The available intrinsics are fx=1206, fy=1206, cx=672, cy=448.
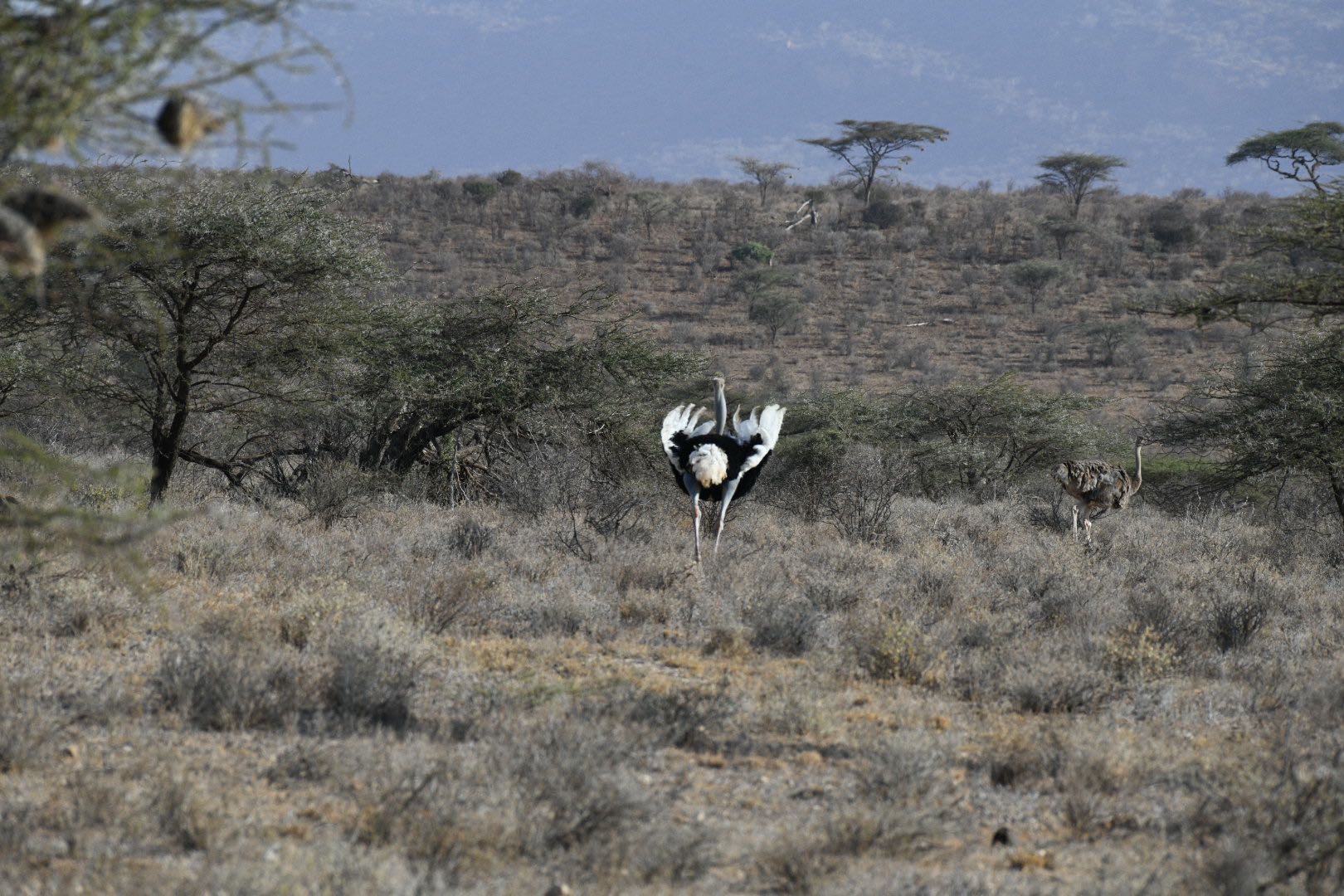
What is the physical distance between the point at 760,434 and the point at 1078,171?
53149 millimetres

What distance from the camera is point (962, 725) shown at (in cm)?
645

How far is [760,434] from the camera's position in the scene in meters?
11.5

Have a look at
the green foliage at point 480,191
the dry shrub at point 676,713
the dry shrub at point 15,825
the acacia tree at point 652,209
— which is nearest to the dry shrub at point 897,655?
the dry shrub at point 676,713

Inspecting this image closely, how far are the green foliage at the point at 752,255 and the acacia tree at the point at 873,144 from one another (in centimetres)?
882

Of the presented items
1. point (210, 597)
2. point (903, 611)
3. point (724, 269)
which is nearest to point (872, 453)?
point (903, 611)

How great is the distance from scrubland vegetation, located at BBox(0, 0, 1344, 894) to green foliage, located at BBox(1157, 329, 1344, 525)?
0.07m

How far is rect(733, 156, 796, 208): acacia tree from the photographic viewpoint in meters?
64.7

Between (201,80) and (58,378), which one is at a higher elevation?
(201,80)

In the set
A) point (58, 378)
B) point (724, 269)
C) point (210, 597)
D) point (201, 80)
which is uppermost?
point (724, 269)

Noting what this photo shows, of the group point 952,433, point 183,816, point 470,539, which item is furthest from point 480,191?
point 183,816

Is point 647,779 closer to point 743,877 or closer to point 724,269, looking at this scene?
point 743,877

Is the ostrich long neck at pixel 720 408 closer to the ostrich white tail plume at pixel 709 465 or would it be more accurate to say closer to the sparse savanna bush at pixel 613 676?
the ostrich white tail plume at pixel 709 465

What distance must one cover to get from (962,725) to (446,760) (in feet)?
9.52

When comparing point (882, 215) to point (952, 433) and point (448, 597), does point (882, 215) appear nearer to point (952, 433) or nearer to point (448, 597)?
point (952, 433)
